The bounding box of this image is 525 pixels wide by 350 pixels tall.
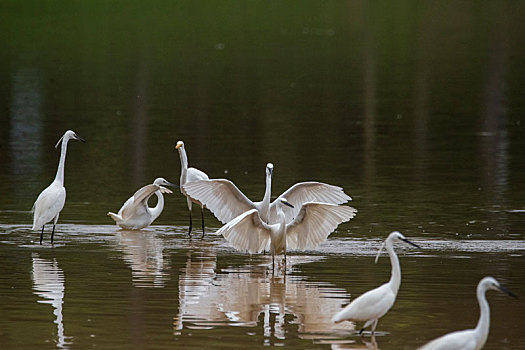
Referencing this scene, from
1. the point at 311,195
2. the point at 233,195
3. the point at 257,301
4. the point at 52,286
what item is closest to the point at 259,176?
the point at 311,195

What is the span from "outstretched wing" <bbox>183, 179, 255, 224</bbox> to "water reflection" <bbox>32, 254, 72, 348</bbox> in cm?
216

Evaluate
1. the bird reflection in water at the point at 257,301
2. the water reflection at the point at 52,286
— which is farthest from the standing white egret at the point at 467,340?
the water reflection at the point at 52,286

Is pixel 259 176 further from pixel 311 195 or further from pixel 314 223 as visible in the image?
pixel 314 223

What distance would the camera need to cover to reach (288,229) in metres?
14.6

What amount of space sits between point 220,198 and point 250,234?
4.05ft

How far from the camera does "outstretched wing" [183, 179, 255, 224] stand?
15.3 metres

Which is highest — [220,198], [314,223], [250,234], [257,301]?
[220,198]

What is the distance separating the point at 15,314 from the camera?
37.2 feet

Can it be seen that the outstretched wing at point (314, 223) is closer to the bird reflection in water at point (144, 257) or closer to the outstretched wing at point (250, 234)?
the outstretched wing at point (250, 234)

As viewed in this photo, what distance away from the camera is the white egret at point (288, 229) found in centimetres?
1406

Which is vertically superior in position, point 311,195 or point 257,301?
point 311,195

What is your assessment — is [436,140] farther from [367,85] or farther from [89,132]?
[367,85]

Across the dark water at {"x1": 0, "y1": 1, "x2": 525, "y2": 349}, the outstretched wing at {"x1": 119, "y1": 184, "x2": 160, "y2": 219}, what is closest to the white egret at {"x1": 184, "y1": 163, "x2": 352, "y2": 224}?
the dark water at {"x1": 0, "y1": 1, "x2": 525, "y2": 349}

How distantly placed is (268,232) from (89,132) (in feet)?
43.5
